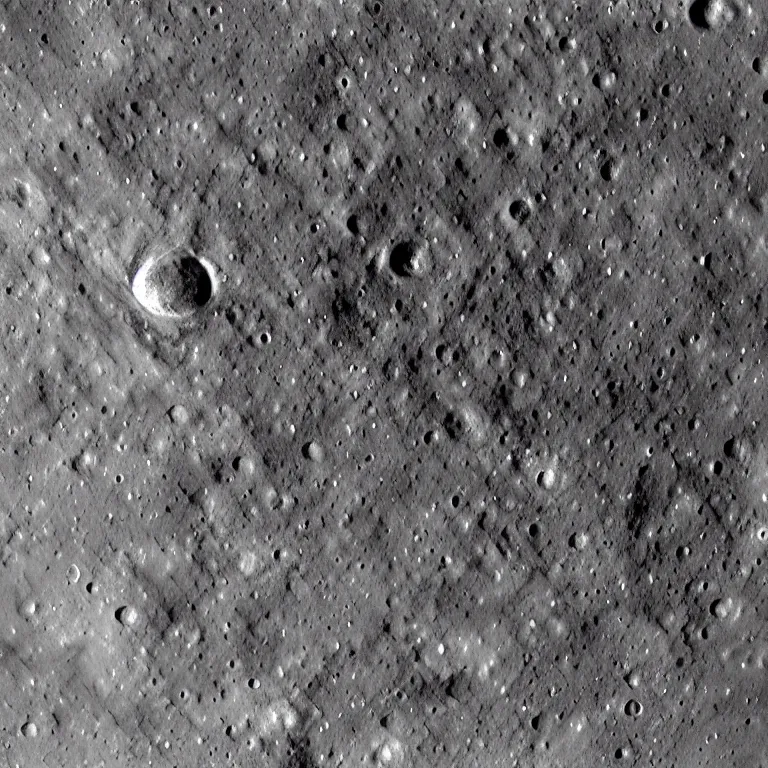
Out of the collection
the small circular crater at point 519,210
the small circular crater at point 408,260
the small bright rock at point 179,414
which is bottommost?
the small bright rock at point 179,414

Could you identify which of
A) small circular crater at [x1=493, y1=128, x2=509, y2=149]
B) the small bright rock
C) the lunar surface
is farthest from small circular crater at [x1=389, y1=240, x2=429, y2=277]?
the small bright rock

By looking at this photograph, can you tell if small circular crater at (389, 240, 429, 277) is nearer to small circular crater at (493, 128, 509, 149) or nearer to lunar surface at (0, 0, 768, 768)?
lunar surface at (0, 0, 768, 768)

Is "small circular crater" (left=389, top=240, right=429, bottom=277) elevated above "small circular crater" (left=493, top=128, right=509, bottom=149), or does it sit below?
below

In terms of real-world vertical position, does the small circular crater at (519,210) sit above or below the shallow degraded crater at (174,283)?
above

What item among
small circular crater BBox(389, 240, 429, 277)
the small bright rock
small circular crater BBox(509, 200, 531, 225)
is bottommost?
the small bright rock

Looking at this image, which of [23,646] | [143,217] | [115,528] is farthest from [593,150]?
[23,646]

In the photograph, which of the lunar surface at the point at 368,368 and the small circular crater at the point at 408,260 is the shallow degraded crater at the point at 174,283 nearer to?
the lunar surface at the point at 368,368

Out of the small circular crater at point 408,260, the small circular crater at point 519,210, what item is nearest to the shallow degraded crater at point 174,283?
the small circular crater at point 408,260

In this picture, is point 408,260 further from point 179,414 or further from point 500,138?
point 179,414
